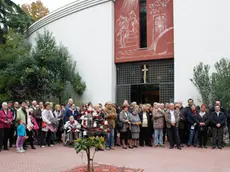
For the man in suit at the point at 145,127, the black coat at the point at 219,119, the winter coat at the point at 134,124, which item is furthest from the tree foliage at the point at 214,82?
the winter coat at the point at 134,124

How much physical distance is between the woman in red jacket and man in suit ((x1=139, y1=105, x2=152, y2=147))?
5465mm

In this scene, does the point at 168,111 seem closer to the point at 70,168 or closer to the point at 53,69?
the point at 70,168

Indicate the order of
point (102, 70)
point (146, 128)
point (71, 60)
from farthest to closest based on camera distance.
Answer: point (71, 60)
point (102, 70)
point (146, 128)

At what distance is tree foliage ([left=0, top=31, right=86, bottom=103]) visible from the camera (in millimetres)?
17938

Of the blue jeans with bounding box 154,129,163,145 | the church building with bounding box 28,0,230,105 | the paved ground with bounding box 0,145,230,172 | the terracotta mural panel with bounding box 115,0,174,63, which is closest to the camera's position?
the paved ground with bounding box 0,145,230,172

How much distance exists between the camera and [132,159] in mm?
8875

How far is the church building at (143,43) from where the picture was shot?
14.6 meters

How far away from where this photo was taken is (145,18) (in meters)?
17.2

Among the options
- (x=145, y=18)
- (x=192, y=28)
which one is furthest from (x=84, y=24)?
(x=192, y=28)

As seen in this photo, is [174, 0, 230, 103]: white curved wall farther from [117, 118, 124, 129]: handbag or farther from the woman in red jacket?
the woman in red jacket

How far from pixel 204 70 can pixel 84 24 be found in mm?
9091

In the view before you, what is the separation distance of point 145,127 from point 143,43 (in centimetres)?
685

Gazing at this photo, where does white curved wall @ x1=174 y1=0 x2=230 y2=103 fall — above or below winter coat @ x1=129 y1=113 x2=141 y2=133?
above

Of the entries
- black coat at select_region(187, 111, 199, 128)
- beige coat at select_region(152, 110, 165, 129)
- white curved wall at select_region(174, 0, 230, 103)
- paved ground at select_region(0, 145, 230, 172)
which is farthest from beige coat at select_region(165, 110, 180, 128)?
white curved wall at select_region(174, 0, 230, 103)
